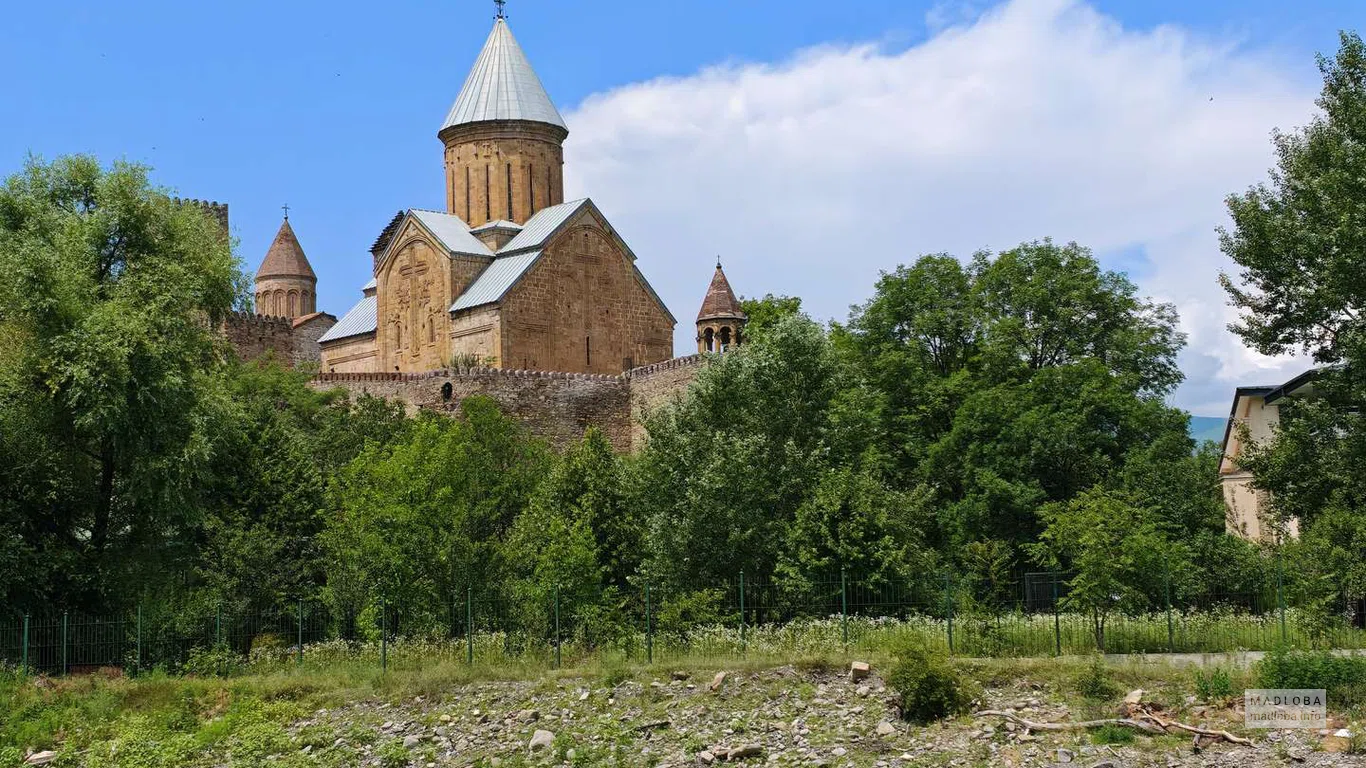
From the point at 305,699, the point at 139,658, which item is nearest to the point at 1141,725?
the point at 305,699

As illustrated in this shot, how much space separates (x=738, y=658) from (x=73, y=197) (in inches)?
595

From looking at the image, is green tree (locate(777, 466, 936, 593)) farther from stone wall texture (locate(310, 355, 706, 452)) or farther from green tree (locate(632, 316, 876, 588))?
stone wall texture (locate(310, 355, 706, 452))

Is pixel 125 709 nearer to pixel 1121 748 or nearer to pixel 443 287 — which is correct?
pixel 1121 748

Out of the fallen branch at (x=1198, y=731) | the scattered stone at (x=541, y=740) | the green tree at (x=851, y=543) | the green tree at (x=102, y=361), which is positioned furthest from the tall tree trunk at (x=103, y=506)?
the fallen branch at (x=1198, y=731)

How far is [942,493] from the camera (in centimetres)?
3431

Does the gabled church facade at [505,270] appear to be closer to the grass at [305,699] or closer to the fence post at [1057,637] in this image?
the grass at [305,699]

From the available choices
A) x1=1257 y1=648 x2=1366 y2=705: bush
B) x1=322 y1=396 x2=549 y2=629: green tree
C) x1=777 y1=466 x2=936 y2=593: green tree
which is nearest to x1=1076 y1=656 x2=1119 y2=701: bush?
x1=1257 y1=648 x2=1366 y2=705: bush

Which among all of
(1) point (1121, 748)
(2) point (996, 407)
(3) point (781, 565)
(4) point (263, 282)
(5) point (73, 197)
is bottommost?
(1) point (1121, 748)

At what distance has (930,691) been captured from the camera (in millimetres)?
18438

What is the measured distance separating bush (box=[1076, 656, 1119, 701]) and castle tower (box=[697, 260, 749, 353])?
2818 centimetres

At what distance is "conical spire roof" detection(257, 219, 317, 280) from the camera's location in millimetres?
74688

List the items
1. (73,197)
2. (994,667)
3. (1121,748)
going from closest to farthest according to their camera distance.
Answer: (1121,748), (994,667), (73,197)

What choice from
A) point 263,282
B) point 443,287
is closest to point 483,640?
point 443,287

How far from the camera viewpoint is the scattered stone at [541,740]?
19.7 metres
